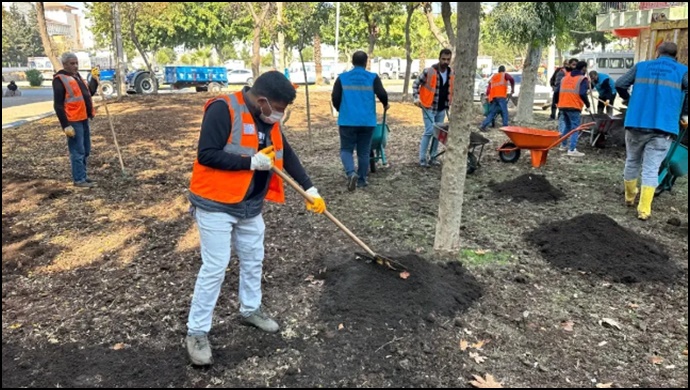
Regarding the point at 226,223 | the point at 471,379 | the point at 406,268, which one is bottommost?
the point at 471,379

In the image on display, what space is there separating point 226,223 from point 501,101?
1071 cm

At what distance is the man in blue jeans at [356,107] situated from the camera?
6.64 m

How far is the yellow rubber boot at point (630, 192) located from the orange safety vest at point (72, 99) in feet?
22.3

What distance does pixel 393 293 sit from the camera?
3.73 meters

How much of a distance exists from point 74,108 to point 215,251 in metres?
4.85

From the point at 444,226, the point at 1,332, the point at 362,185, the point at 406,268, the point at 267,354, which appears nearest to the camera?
the point at 267,354

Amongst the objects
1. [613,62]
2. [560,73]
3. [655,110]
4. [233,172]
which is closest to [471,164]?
[655,110]

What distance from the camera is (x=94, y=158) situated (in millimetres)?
9141

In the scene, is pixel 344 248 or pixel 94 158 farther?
pixel 94 158

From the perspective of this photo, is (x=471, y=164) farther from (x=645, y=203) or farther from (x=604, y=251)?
(x=604, y=251)

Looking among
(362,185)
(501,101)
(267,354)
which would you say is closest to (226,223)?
(267,354)

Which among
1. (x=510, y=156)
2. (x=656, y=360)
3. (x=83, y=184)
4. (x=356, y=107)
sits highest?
(x=356, y=107)

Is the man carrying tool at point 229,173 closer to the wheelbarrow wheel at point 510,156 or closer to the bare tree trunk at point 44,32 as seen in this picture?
the wheelbarrow wheel at point 510,156

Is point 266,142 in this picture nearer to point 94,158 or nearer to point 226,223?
point 226,223
